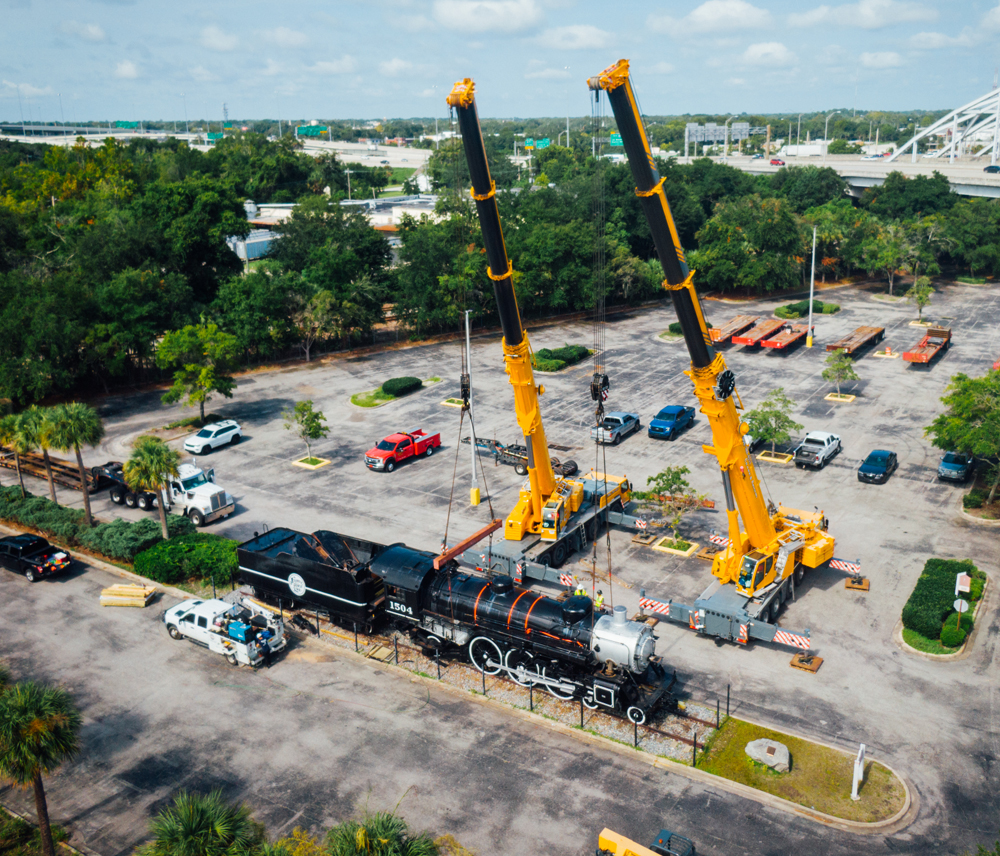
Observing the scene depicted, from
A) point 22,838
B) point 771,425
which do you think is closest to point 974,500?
point 771,425

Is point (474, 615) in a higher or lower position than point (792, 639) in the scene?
higher

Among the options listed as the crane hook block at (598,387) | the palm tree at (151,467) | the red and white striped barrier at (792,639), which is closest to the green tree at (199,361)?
the palm tree at (151,467)

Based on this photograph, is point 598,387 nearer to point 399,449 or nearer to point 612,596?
point 612,596

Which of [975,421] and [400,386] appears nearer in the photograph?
[975,421]

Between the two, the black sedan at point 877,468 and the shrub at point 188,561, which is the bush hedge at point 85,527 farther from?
the black sedan at point 877,468

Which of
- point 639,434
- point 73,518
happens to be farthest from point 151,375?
point 639,434

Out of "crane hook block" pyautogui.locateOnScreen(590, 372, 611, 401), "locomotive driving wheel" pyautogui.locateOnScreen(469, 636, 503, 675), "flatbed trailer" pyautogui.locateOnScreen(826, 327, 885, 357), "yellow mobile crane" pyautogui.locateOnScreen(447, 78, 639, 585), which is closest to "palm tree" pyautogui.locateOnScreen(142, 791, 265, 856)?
"locomotive driving wheel" pyautogui.locateOnScreen(469, 636, 503, 675)

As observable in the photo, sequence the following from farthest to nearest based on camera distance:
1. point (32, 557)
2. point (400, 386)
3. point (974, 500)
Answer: point (400, 386) → point (974, 500) → point (32, 557)

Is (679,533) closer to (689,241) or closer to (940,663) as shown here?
(940,663)

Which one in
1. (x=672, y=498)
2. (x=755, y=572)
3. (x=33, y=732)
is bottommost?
(x=672, y=498)
